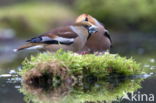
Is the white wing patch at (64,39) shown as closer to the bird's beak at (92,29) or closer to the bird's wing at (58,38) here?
the bird's wing at (58,38)

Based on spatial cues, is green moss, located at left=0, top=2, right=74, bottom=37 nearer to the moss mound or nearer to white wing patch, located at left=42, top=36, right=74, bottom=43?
white wing patch, located at left=42, top=36, right=74, bottom=43

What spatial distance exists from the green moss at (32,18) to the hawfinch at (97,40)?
20.3 meters

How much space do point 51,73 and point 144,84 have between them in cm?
172

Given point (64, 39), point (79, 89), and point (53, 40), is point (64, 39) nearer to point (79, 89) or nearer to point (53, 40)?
point (53, 40)

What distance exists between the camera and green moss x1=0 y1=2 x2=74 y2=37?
112 ft

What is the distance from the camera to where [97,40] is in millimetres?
13352

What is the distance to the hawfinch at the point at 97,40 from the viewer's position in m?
13.2

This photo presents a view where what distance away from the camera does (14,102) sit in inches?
380

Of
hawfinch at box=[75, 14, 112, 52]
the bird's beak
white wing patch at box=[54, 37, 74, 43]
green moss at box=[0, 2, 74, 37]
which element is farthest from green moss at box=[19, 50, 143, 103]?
green moss at box=[0, 2, 74, 37]

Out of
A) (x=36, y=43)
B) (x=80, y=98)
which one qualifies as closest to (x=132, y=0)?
(x=36, y=43)

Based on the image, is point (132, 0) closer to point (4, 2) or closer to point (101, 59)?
point (4, 2)

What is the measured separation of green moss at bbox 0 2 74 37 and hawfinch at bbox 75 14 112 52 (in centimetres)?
2028

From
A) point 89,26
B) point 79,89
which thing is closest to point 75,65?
point 79,89

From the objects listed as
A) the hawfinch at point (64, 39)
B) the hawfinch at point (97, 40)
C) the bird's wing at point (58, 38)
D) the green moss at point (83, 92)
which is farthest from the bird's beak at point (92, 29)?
the green moss at point (83, 92)
